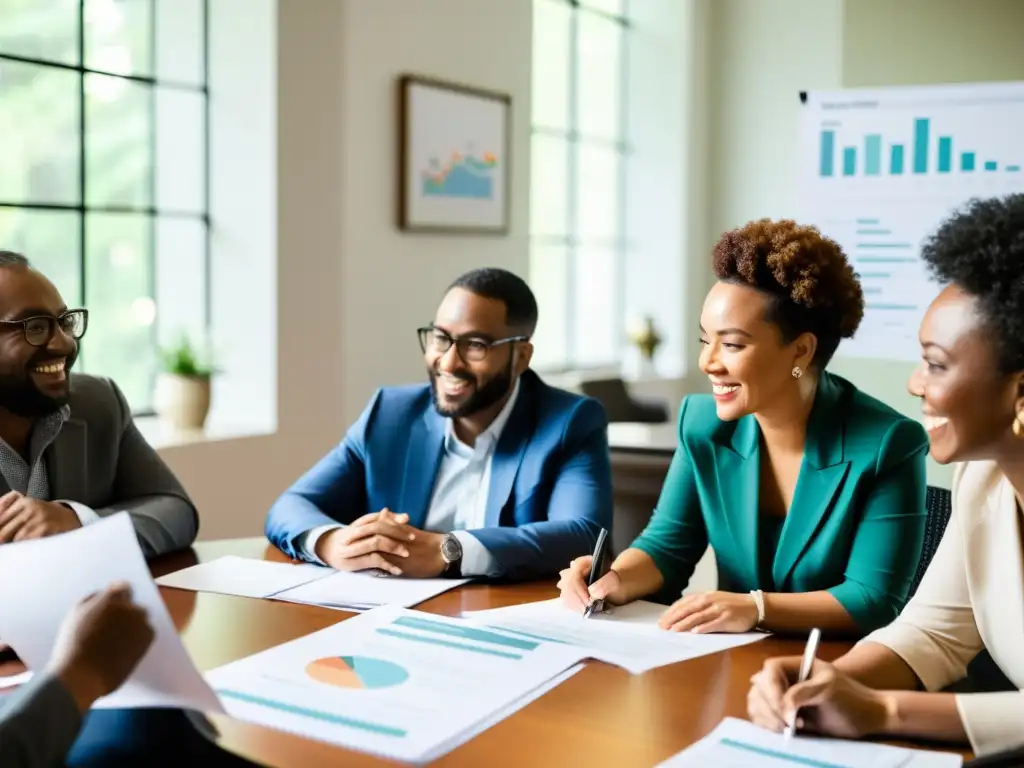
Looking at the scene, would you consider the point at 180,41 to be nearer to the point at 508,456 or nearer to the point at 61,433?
the point at 61,433

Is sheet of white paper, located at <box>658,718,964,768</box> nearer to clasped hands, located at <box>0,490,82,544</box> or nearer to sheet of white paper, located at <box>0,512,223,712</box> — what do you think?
sheet of white paper, located at <box>0,512,223,712</box>

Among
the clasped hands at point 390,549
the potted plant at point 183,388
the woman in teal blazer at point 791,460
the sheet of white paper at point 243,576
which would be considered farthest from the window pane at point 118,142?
the woman in teal blazer at point 791,460

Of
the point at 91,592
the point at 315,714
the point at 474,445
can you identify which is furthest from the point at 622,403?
the point at 91,592

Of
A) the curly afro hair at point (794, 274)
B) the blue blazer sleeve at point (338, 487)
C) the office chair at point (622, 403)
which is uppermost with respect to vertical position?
the curly afro hair at point (794, 274)

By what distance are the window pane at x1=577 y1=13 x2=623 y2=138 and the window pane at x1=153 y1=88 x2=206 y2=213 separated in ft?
9.94

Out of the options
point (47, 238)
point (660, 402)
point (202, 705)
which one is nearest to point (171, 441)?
point (47, 238)

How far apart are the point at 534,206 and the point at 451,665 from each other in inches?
207

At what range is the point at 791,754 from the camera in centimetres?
133

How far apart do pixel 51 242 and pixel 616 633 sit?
3021mm

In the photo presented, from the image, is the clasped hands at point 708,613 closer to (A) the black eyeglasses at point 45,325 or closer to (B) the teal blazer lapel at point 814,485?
(B) the teal blazer lapel at point 814,485

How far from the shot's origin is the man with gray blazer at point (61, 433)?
2.21 meters

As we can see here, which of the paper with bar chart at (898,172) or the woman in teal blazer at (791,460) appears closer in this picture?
the woman in teal blazer at (791,460)

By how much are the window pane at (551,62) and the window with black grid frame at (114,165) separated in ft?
8.23

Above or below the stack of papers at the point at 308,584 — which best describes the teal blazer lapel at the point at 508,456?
above
